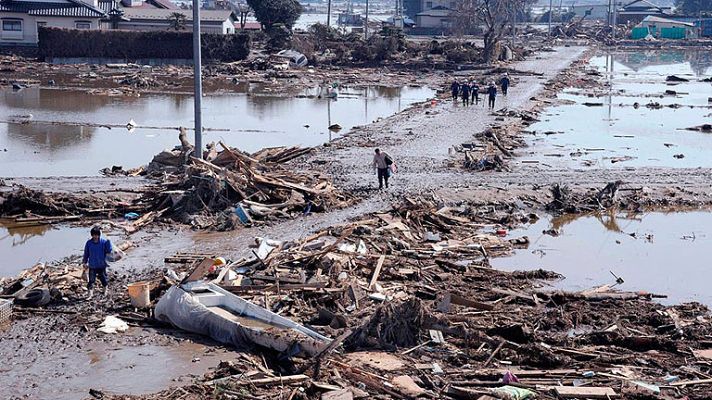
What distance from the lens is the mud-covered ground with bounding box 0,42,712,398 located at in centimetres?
1187

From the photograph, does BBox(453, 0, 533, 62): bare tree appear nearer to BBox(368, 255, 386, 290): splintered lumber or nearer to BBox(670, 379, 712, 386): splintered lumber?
BBox(368, 255, 386, 290): splintered lumber

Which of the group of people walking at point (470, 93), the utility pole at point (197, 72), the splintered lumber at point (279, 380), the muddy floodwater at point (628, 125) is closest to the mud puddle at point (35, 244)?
the utility pole at point (197, 72)

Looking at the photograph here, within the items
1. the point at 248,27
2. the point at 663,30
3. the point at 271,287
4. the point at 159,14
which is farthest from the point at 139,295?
the point at 663,30

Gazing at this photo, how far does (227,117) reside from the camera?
36.9 metres

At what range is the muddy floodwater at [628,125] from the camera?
28.3 metres

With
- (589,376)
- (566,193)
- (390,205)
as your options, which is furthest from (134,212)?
(589,376)

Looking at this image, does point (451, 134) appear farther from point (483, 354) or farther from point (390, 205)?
point (483, 354)

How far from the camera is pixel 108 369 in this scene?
11.2m

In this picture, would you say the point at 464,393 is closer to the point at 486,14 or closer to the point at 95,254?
the point at 95,254

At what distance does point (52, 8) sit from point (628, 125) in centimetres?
4023

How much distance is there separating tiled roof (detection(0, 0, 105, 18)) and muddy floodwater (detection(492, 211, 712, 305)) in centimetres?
4927

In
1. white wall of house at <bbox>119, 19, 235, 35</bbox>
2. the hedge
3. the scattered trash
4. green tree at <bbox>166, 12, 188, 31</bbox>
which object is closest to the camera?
the scattered trash

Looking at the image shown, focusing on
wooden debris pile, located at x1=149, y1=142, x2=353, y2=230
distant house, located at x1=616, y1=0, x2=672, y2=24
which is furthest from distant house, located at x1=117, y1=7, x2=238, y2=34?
distant house, located at x1=616, y1=0, x2=672, y2=24

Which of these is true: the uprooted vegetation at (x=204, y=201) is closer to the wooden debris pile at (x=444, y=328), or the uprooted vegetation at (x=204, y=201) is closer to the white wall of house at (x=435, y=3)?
the wooden debris pile at (x=444, y=328)
